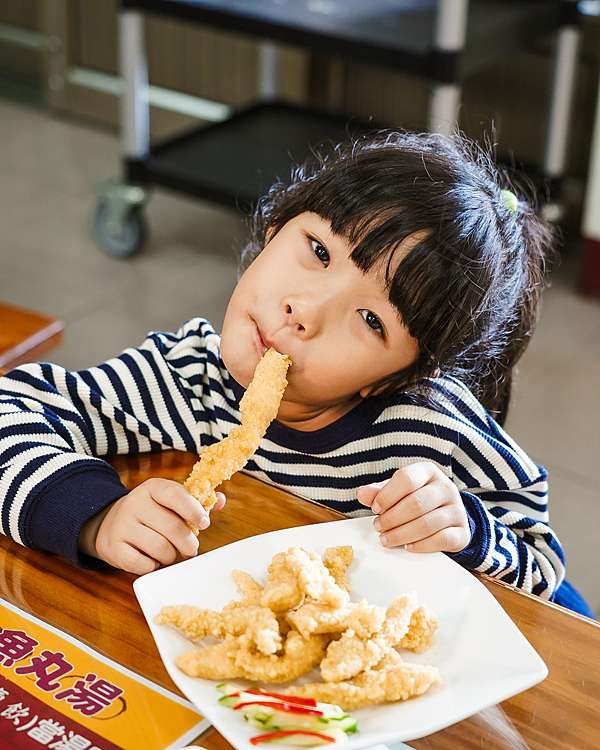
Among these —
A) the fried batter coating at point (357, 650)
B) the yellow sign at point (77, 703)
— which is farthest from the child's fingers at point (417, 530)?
the yellow sign at point (77, 703)

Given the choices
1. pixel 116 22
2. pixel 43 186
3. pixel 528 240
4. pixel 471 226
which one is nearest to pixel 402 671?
pixel 471 226

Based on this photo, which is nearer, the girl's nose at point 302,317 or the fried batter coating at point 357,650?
the fried batter coating at point 357,650

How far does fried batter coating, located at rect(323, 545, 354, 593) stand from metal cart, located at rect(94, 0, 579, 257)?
5.05 ft

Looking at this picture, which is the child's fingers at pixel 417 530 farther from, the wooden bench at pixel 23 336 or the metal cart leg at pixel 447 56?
the metal cart leg at pixel 447 56

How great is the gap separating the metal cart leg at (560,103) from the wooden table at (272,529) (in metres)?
1.88

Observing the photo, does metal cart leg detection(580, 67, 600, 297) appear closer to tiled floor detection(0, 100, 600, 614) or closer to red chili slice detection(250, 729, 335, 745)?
tiled floor detection(0, 100, 600, 614)

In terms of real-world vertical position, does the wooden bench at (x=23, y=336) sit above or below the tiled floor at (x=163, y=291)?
above

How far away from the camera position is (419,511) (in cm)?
82

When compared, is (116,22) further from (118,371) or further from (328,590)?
(328,590)

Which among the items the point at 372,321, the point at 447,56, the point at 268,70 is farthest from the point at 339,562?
the point at 268,70

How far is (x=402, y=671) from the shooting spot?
666mm

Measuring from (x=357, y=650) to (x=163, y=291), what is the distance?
2.03 m

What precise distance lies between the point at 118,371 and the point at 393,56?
144cm

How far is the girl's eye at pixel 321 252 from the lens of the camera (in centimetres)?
95
